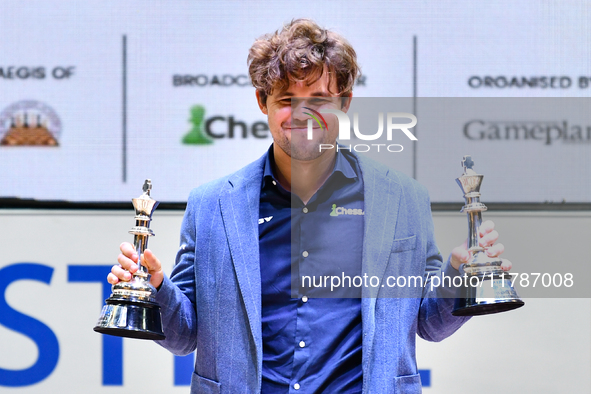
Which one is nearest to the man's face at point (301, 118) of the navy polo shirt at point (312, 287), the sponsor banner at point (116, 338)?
the navy polo shirt at point (312, 287)

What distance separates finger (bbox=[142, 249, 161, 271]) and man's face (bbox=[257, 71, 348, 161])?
50 centimetres

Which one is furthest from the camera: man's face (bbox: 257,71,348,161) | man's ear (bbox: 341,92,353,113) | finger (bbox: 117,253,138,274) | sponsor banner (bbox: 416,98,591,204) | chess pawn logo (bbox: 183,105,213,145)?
chess pawn logo (bbox: 183,105,213,145)

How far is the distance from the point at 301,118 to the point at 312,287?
47cm

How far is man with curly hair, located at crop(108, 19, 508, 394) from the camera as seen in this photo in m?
1.65

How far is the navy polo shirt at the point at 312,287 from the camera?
1648 millimetres

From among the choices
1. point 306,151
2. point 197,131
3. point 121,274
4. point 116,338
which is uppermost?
point 197,131

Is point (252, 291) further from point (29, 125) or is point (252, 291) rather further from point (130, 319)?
point (29, 125)

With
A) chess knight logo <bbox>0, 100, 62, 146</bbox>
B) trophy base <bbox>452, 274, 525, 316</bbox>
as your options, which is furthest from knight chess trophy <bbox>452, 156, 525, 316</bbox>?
chess knight logo <bbox>0, 100, 62, 146</bbox>

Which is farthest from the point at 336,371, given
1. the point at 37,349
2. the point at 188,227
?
the point at 37,349

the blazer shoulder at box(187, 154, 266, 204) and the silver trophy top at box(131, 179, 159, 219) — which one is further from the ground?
the blazer shoulder at box(187, 154, 266, 204)

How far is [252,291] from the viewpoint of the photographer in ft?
5.48

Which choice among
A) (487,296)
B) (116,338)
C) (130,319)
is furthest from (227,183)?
(116,338)

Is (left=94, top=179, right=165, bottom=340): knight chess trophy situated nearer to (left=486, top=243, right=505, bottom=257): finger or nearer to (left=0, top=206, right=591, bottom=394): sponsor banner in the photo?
(left=486, top=243, right=505, bottom=257): finger

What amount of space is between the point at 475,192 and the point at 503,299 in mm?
299
